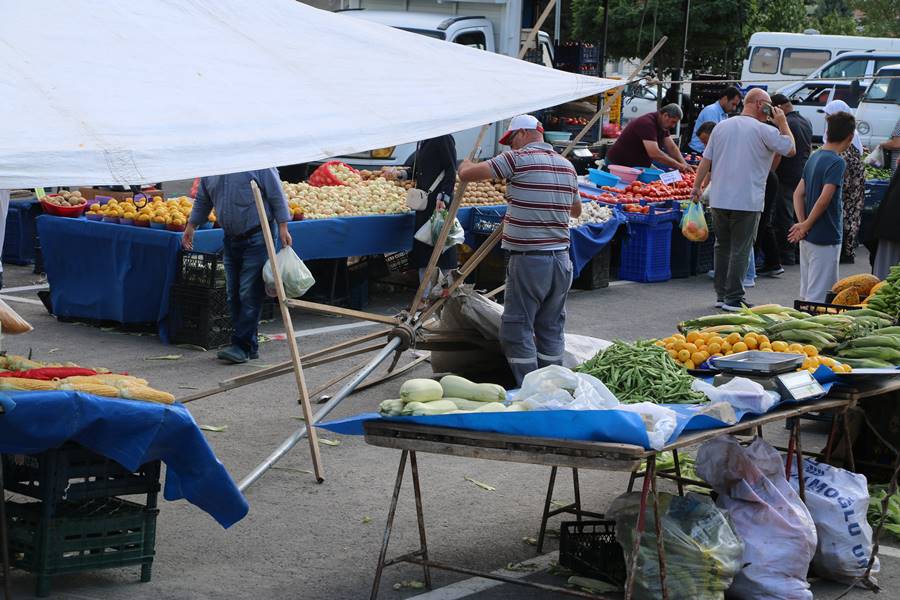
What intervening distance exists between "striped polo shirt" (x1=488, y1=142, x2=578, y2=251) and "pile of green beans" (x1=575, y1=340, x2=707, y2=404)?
2406 millimetres

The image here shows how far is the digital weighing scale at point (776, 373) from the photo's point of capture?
19.0ft

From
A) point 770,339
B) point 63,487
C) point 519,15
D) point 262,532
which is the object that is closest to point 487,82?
point 770,339

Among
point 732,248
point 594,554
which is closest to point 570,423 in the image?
point 594,554

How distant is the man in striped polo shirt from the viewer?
8.34 metres

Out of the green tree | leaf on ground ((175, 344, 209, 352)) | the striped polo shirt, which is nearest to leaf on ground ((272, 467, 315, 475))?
the striped polo shirt

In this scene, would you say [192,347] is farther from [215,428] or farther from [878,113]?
[878,113]

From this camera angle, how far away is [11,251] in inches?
552

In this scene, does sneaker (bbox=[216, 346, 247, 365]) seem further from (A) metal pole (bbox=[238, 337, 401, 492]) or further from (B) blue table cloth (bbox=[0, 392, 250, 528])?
(B) blue table cloth (bbox=[0, 392, 250, 528])

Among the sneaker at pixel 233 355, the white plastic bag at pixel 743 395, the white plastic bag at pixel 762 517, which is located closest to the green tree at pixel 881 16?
the sneaker at pixel 233 355

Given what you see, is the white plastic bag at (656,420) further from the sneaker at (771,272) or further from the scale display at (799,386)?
the sneaker at (771,272)

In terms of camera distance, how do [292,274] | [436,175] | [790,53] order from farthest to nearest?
1. [790,53]
2. [436,175]
3. [292,274]

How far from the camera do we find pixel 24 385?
5301mm

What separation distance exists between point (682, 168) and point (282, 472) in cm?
980

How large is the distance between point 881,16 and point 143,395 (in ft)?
150
